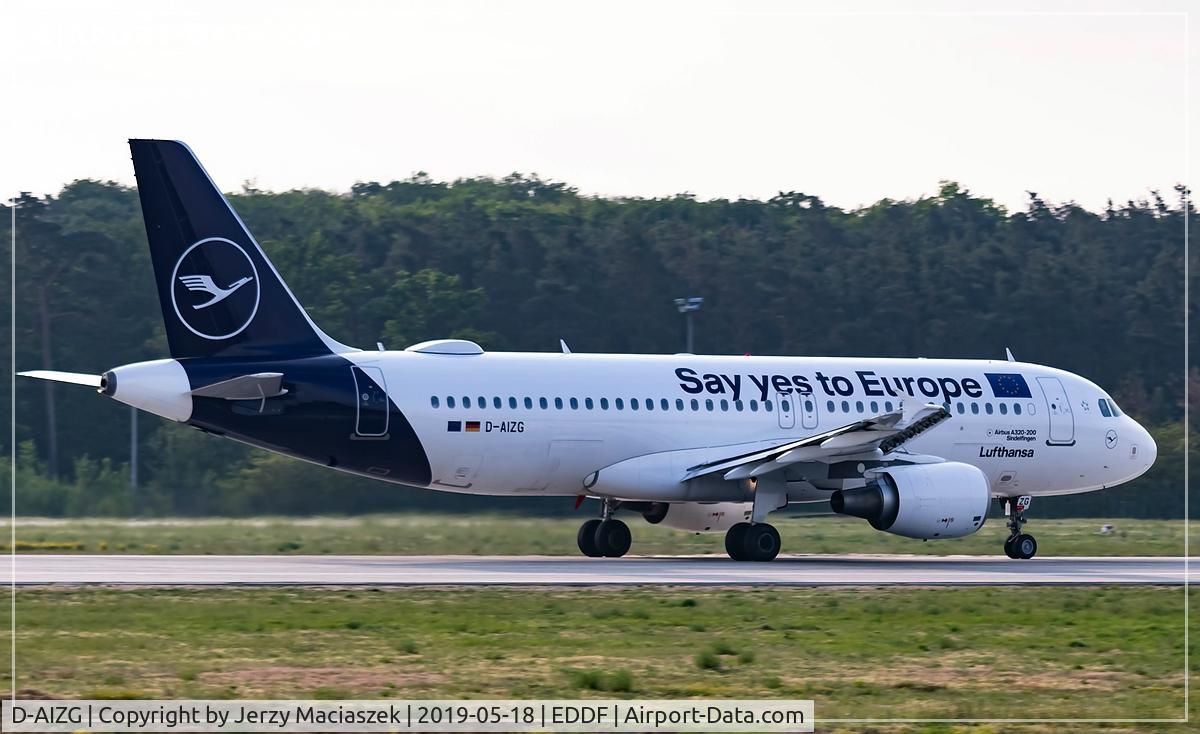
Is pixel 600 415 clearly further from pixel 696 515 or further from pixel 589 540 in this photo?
pixel 696 515

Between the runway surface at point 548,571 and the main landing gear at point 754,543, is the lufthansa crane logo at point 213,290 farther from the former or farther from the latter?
the main landing gear at point 754,543

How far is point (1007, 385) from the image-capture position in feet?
116

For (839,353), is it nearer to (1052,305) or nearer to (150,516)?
(1052,305)

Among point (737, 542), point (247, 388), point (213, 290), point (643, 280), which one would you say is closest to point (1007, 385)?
Result: point (737, 542)

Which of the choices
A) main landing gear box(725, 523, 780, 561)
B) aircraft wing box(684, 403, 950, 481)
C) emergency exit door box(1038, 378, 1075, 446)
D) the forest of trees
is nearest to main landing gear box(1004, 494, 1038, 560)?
emergency exit door box(1038, 378, 1075, 446)

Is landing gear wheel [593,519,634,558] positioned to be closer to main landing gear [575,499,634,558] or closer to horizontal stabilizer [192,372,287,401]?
main landing gear [575,499,634,558]

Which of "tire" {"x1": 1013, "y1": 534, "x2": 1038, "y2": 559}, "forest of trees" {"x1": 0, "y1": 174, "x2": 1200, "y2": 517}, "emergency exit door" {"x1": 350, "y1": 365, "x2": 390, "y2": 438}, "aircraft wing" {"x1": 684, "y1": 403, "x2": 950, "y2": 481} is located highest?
"forest of trees" {"x1": 0, "y1": 174, "x2": 1200, "y2": 517}

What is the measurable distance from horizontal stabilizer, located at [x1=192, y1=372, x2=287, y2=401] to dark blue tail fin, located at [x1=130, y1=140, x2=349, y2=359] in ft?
2.09

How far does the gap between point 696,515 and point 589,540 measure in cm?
212

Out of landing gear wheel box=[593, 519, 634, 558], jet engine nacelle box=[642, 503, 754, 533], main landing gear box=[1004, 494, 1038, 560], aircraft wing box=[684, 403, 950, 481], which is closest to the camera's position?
aircraft wing box=[684, 403, 950, 481]

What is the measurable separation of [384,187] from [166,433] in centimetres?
3730

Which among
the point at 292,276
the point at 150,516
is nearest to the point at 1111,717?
the point at 150,516

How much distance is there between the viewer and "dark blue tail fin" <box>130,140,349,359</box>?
28.5 metres

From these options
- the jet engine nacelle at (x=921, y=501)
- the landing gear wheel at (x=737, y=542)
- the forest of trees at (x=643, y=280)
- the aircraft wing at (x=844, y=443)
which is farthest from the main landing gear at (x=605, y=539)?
the forest of trees at (x=643, y=280)
